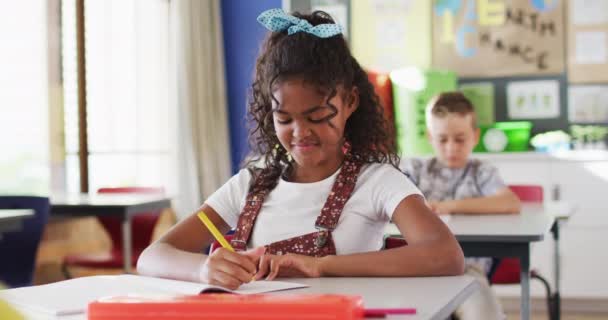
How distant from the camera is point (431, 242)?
139 centimetres

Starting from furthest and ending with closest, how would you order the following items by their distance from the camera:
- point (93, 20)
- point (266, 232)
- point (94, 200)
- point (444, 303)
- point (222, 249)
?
point (93, 20) → point (94, 200) → point (266, 232) → point (222, 249) → point (444, 303)

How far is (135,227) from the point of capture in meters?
4.23

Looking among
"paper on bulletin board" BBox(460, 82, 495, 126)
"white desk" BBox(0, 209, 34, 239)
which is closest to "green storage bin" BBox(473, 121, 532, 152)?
"paper on bulletin board" BBox(460, 82, 495, 126)

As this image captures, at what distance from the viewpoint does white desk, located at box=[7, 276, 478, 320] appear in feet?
3.34

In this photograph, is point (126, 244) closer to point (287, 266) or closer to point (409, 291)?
point (287, 266)

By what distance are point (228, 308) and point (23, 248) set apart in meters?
2.53

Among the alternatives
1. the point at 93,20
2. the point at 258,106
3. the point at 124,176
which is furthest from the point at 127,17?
the point at 258,106

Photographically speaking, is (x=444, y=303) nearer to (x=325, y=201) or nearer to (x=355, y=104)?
(x=325, y=201)

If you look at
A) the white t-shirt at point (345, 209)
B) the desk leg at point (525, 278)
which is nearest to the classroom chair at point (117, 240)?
the desk leg at point (525, 278)

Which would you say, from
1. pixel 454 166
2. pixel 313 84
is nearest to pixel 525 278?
pixel 454 166

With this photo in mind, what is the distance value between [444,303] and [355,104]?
2.27ft

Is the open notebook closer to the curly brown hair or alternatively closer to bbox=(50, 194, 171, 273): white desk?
the curly brown hair

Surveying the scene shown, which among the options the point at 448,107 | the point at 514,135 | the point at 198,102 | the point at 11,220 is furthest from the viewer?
the point at 198,102

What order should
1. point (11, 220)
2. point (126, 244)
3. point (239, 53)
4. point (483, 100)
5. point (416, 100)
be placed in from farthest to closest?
point (239, 53)
point (483, 100)
point (416, 100)
point (126, 244)
point (11, 220)
